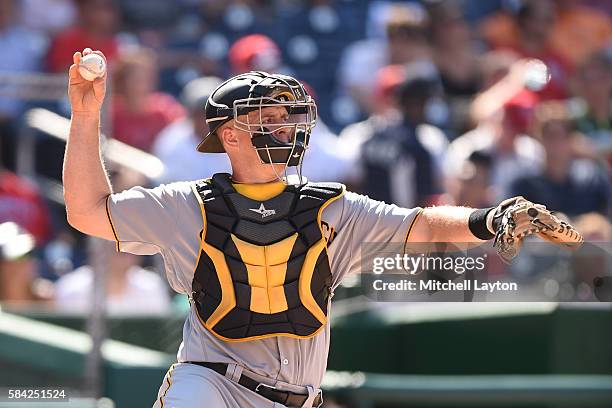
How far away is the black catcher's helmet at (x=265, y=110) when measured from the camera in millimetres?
4199

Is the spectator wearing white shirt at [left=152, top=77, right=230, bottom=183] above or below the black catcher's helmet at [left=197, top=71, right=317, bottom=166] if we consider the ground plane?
above

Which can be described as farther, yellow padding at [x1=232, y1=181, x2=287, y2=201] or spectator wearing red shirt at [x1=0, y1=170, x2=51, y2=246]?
spectator wearing red shirt at [x1=0, y1=170, x2=51, y2=246]

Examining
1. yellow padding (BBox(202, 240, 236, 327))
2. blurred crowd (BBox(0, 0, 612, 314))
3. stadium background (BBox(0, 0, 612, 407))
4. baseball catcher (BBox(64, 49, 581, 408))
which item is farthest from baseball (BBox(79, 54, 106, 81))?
blurred crowd (BBox(0, 0, 612, 314))

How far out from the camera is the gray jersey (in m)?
4.12

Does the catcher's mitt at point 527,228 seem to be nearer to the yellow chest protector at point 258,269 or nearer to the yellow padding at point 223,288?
the yellow chest protector at point 258,269

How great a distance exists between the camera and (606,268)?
5719 millimetres

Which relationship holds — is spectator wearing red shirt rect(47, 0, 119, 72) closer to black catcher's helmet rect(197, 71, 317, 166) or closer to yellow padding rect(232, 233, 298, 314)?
black catcher's helmet rect(197, 71, 317, 166)

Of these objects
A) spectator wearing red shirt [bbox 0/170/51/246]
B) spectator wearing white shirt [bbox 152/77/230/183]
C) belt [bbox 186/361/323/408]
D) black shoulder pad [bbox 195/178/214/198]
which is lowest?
belt [bbox 186/361/323/408]

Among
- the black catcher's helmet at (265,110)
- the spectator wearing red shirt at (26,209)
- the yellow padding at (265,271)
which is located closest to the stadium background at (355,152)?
the spectator wearing red shirt at (26,209)

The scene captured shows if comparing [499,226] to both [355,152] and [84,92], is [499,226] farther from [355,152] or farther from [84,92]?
[355,152]

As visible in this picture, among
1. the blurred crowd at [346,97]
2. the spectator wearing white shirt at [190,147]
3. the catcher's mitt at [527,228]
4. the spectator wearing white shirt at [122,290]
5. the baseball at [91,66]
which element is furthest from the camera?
the spectator wearing white shirt at [190,147]

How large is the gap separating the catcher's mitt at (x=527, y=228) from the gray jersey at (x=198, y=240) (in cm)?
43

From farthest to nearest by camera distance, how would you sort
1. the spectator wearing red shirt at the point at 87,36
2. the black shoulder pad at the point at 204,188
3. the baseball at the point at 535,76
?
the baseball at the point at 535,76 < the spectator wearing red shirt at the point at 87,36 < the black shoulder pad at the point at 204,188

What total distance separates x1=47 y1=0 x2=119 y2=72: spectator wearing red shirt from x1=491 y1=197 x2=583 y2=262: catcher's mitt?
592 centimetres
